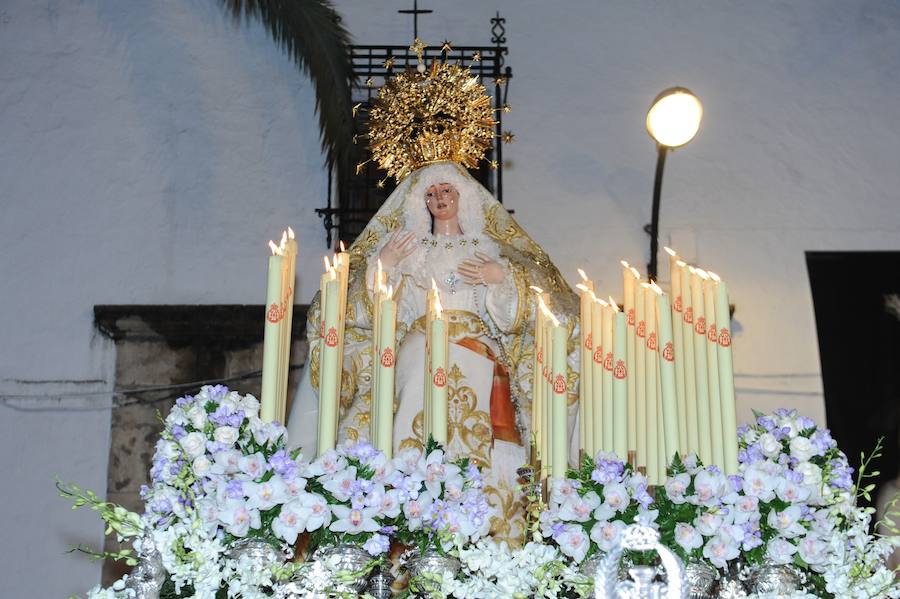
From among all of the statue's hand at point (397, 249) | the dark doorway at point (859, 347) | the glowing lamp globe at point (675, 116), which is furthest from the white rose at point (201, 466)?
the dark doorway at point (859, 347)

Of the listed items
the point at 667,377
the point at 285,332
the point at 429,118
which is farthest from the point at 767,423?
the point at 429,118

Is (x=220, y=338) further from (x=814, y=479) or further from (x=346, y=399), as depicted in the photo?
(x=814, y=479)

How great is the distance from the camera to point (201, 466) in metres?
1.97

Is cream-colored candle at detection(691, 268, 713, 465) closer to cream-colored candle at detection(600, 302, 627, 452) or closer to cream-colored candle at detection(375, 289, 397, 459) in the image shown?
cream-colored candle at detection(600, 302, 627, 452)

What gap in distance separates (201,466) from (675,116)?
263 cm

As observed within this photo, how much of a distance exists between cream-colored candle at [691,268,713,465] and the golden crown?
1413 mm

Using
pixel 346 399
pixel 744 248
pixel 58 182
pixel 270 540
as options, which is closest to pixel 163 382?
pixel 58 182

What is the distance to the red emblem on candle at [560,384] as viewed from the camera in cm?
229

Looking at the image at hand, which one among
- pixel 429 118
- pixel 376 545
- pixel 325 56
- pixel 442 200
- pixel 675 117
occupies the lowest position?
pixel 376 545

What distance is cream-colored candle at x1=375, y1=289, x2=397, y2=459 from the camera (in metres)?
2.13

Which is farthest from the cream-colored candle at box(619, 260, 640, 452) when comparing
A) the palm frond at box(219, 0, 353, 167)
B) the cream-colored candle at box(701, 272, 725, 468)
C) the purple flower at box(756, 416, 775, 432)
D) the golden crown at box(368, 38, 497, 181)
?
the palm frond at box(219, 0, 353, 167)

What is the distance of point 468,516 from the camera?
196 cm

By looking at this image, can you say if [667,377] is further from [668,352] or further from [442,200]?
[442,200]

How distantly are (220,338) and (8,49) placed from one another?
5.32 feet
